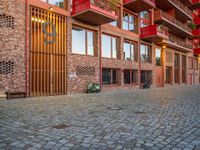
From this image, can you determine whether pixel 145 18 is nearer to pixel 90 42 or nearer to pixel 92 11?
pixel 90 42

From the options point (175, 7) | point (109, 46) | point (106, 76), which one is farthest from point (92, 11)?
point (175, 7)

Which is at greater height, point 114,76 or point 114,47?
point 114,47

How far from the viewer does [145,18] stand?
24766 mm

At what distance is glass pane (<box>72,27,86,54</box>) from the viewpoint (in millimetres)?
16344

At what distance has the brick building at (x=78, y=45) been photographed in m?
12.6

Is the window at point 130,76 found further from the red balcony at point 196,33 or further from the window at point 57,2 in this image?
the red balcony at point 196,33

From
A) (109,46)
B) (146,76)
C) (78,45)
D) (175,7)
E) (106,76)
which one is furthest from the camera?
(175,7)

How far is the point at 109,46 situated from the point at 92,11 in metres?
5.10

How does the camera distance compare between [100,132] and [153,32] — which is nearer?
[100,132]

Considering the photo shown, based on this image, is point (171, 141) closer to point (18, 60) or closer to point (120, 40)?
point (18, 60)

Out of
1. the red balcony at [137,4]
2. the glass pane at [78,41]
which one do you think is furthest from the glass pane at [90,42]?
the red balcony at [137,4]

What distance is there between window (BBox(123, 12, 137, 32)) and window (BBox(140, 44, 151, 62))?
2.35 metres

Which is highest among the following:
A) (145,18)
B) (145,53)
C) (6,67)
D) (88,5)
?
(145,18)

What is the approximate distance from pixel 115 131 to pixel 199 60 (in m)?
39.9
